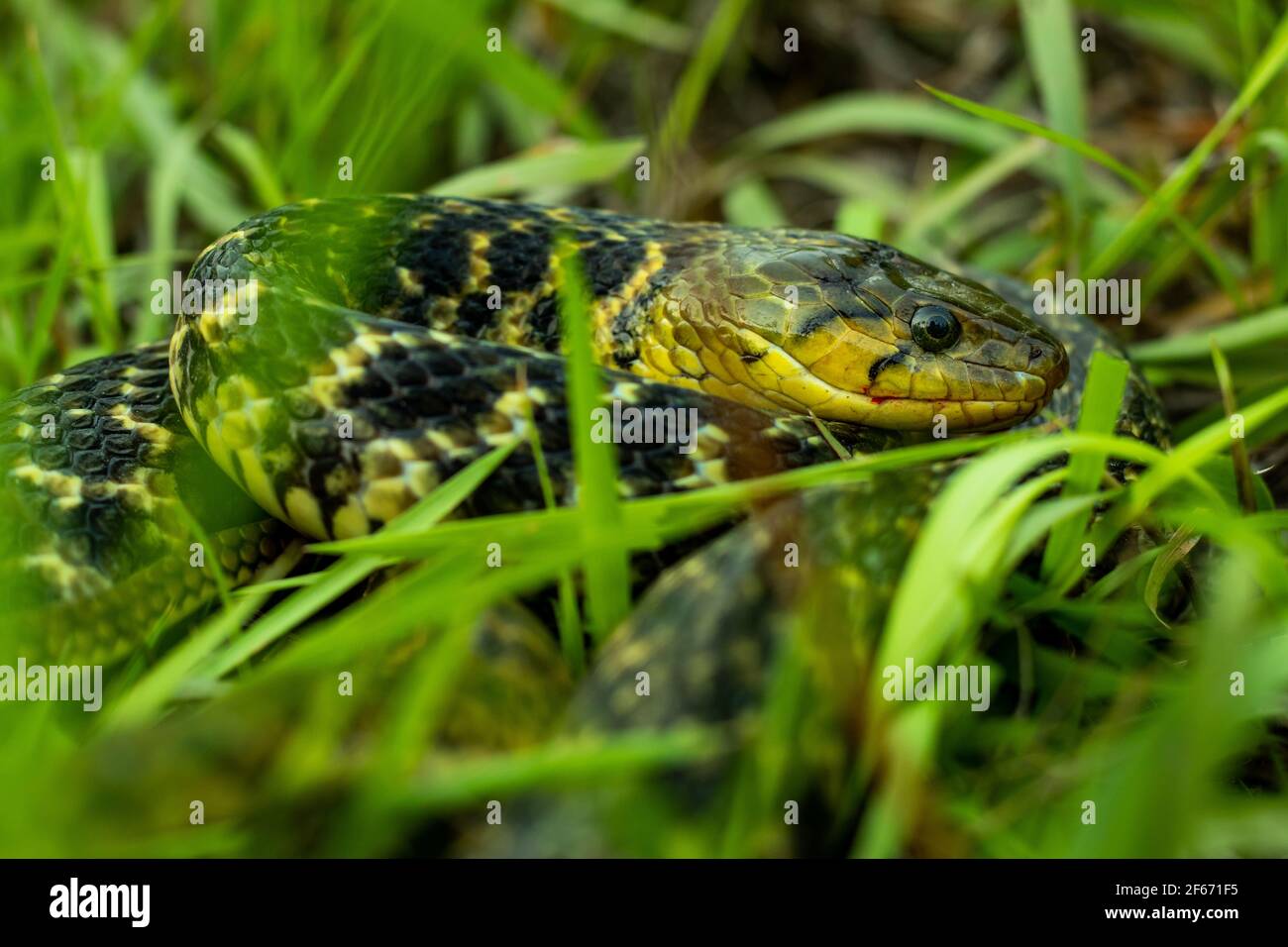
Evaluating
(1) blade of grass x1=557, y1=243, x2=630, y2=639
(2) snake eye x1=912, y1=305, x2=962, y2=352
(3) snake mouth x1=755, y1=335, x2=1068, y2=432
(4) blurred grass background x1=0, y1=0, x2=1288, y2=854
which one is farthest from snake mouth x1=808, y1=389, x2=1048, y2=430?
(1) blade of grass x1=557, y1=243, x2=630, y2=639

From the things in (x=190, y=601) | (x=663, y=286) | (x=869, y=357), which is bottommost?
(x=190, y=601)

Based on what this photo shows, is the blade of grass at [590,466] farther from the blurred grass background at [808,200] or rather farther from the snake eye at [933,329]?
the snake eye at [933,329]

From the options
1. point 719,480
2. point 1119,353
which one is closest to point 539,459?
point 719,480

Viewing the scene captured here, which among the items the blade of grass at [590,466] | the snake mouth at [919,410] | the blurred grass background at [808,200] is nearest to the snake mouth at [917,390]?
the snake mouth at [919,410]

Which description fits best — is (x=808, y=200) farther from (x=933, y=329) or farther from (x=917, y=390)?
(x=917, y=390)

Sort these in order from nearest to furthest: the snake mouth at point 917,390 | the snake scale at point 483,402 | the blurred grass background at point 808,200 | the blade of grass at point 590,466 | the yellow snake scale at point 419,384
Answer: the blurred grass background at point 808,200, the blade of grass at point 590,466, the snake scale at point 483,402, the yellow snake scale at point 419,384, the snake mouth at point 917,390

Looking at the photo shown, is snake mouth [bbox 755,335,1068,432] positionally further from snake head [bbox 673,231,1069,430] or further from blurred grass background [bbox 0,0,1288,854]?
blurred grass background [bbox 0,0,1288,854]
